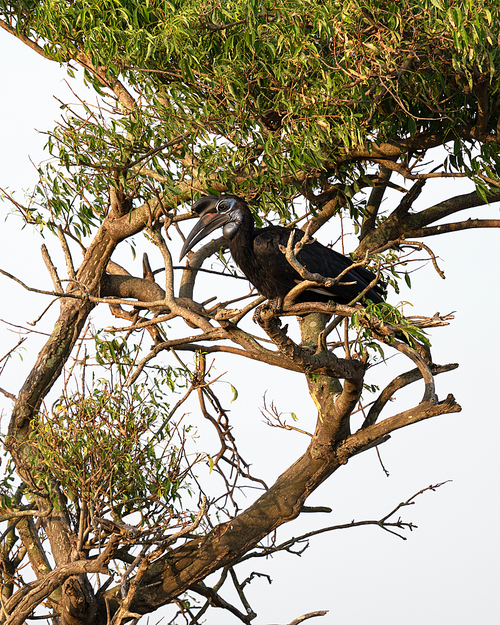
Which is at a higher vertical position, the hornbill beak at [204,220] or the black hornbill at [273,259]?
the hornbill beak at [204,220]

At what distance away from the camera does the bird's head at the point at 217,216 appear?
4367 millimetres

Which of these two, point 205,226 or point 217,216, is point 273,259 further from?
point 205,226

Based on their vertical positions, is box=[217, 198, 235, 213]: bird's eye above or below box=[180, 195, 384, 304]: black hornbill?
above

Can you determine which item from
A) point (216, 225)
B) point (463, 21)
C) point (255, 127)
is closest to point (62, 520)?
point (216, 225)

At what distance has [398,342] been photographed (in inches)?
166

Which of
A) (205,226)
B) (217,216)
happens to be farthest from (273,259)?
(205,226)

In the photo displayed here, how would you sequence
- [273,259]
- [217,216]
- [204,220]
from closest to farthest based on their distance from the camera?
[273,259] < [217,216] < [204,220]

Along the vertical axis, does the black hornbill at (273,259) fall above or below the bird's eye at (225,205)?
below

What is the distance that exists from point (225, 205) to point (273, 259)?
22.7 inches

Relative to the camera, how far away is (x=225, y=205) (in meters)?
4.52

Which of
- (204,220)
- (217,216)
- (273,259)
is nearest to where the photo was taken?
(273,259)

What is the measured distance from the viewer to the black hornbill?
13.8 ft

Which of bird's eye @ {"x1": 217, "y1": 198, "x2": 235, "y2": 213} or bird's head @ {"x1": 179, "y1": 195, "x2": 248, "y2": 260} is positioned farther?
bird's eye @ {"x1": 217, "y1": 198, "x2": 235, "y2": 213}

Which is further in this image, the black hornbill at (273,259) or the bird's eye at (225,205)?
the bird's eye at (225,205)
